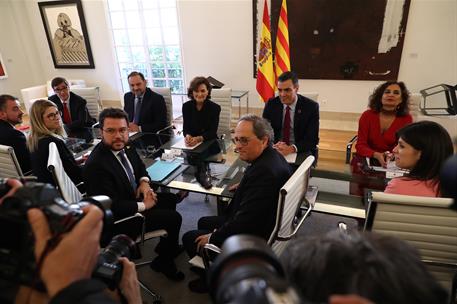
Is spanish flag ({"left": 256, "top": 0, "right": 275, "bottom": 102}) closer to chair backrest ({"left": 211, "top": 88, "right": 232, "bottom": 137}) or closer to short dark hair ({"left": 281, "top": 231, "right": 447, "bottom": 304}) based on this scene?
chair backrest ({"left": 211, "top": 88, "right": 232, "bottom": 137})

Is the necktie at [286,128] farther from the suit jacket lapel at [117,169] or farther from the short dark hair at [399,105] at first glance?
the suit jacket lapel at [117,169]

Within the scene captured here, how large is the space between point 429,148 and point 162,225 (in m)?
1.61

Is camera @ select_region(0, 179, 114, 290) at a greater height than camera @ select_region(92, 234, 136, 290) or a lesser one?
greater

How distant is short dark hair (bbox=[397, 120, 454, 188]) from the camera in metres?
1.40

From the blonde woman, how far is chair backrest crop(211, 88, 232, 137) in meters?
1.69

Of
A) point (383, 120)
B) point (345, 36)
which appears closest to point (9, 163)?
point (383, 120)

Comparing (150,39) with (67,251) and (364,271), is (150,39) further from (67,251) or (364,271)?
(364,271)

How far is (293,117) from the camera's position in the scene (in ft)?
8.53

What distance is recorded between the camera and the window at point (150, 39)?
555cm

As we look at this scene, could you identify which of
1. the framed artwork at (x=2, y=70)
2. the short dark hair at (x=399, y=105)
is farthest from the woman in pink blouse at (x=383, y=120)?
the framed artwork at (x=2, y=70)

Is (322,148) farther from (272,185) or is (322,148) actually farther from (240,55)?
(272,185)

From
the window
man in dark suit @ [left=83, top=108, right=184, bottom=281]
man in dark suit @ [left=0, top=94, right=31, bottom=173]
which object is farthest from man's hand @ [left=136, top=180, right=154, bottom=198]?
the window

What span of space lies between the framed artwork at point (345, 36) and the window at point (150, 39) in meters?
1.80

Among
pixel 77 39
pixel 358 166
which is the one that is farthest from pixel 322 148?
pixel 77 39
